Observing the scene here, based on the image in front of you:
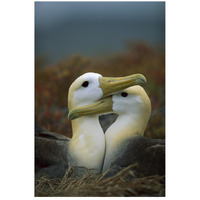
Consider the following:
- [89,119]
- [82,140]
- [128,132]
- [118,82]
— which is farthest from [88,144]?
[118,82]

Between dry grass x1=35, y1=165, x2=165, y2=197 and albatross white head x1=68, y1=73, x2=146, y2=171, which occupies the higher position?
albatross white head x1=68, y1=73, x2=146, y2=171

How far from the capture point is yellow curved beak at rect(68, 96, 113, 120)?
384 cm

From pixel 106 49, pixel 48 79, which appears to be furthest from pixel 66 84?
pixel 106 49

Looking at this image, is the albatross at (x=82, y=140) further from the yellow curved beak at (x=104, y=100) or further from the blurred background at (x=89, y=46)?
the blurred background at (x=89, y=46)

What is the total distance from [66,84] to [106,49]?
1.70ft

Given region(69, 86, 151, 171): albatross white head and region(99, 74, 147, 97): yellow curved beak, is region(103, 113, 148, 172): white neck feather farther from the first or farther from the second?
region(99, 74, 147, 97): yellow curved beak

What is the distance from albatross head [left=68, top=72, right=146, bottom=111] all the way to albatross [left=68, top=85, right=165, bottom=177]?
0.22 ft

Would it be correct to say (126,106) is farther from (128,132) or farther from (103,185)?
(103,185)

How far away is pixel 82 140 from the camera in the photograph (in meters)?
3.86

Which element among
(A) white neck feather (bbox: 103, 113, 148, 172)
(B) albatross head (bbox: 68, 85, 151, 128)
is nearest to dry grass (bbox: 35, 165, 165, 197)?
(A) white neck feather (bbox: 103, 113, 148, 172)

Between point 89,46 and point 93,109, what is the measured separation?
2.08 ft

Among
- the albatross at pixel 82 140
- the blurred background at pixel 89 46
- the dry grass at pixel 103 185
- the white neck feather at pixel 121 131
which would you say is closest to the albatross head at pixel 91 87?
the albatross at pixel 82 140

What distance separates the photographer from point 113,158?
12.3 feet

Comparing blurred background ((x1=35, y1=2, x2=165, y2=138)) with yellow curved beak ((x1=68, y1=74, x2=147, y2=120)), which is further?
blurred background ((x1=35, y1=2, x2=165, y2=138))
